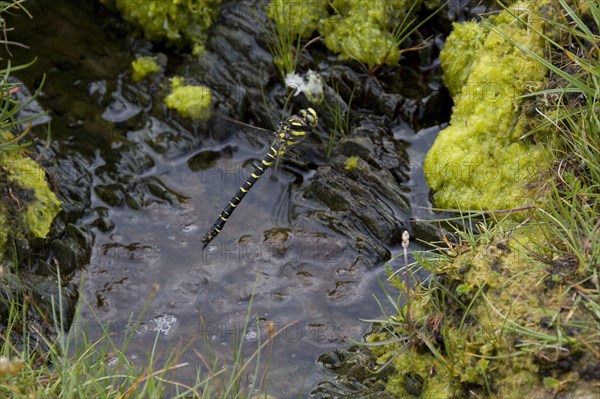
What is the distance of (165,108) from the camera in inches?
231

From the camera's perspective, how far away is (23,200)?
4852 mm

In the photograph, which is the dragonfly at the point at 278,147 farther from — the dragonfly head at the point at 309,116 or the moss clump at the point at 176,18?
the moss clump at the point at 176,18

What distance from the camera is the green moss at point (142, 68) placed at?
607 centimetres

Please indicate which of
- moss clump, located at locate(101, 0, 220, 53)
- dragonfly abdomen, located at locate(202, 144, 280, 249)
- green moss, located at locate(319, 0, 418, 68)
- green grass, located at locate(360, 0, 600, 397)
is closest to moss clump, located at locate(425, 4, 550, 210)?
green grass, located at locate(360, 0, 600, 397)

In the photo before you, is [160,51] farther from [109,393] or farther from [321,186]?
[109,393]

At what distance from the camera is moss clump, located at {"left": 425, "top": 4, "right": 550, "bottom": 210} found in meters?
4.83

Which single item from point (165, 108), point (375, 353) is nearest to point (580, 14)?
point (375, 353)

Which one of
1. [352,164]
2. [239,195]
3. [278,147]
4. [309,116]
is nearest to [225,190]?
[239,195]

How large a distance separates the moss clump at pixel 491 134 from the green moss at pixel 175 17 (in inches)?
94.3

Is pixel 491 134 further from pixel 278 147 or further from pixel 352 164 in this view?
pixel 278 147

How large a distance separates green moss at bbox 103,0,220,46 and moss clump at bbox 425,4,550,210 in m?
2.39

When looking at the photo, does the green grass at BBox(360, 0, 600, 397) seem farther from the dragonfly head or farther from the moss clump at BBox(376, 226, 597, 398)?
the dragonfly head

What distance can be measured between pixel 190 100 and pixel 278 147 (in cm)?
107

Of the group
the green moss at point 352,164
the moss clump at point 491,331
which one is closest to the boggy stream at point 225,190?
the green moss at point 352,164
